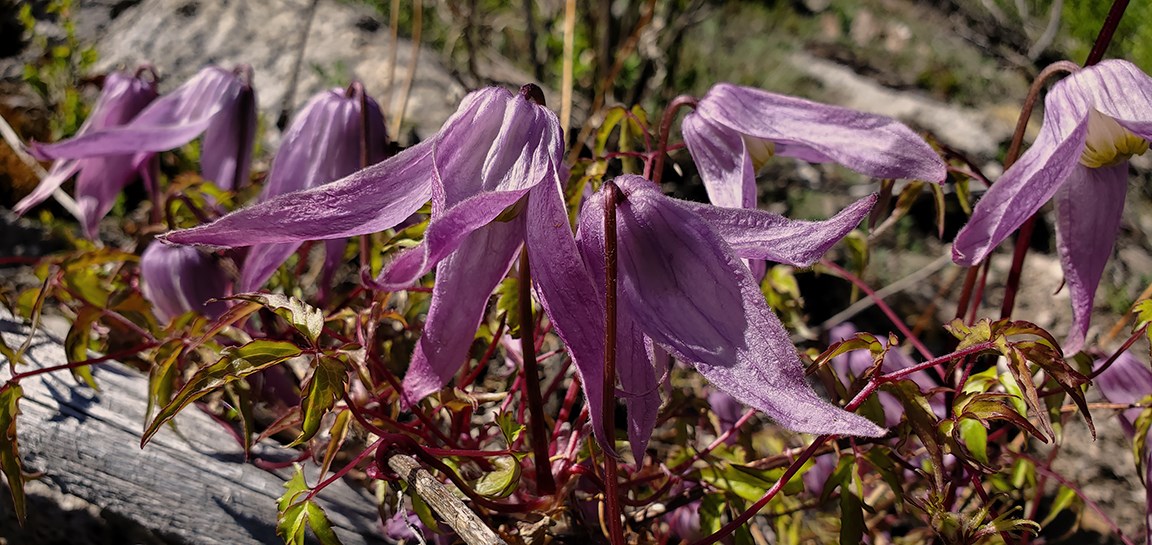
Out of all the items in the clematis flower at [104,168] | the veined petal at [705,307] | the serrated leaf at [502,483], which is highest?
the veined petal at [705,307]

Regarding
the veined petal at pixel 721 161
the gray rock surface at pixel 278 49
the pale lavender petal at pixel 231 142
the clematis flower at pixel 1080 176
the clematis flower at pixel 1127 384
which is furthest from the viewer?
the gray rock surface at pixel 278 49

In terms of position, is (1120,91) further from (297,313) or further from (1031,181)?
(297,313)

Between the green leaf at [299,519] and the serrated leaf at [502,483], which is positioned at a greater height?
the serrated leaf at [502,483]

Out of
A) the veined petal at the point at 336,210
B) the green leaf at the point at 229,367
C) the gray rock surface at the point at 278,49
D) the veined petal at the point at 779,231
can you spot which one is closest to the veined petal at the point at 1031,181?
the veined petal at the point at 779,231

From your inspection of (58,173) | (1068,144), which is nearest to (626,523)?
(1068,144)

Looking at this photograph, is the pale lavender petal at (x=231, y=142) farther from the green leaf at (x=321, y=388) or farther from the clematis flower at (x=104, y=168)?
the green leaf at (x=321, y=388)

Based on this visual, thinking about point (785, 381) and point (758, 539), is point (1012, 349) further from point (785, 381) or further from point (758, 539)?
point (758, 539)

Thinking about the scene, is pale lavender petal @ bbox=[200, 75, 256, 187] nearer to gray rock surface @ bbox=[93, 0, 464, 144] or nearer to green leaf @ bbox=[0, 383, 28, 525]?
Result: green leaf @ bbox=[0, 383, 28, 525]

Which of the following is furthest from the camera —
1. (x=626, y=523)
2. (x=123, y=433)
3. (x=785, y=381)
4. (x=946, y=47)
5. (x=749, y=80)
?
(x=946, y=47)
